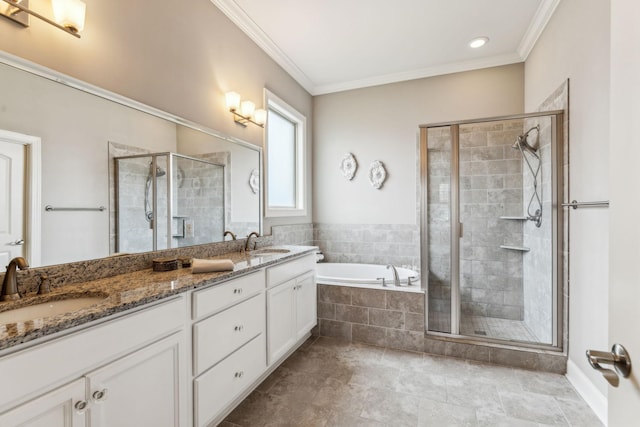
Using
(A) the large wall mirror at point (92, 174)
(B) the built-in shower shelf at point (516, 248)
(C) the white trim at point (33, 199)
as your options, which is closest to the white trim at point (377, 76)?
(A) the large wall mirror at point (92, 174)


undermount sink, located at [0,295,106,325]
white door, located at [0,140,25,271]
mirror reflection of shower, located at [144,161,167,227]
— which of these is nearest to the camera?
undermount sink, located at [0,295,106,325]

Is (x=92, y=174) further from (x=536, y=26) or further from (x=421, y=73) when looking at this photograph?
(x=536, y=26)

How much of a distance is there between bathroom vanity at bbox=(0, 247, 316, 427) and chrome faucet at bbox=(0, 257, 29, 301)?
0.63ft

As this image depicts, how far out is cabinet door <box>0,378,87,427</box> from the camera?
79 cm

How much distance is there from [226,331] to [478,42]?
3.45m

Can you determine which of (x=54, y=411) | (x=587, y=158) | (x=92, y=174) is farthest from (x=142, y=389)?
(x=587, y=158)

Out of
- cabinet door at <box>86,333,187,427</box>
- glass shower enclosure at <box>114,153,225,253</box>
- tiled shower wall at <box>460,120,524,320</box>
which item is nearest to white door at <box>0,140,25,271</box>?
glass shower enclosure at <box>114,153,225,253</box>

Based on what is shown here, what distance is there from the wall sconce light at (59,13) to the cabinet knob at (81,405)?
4.95ft

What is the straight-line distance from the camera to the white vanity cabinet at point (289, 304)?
205 cm

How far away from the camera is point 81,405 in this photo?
93 centimetres

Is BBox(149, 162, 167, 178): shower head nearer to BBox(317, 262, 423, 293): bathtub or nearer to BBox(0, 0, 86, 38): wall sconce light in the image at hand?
BBox(0, 0, 86, 38): wall sconce light

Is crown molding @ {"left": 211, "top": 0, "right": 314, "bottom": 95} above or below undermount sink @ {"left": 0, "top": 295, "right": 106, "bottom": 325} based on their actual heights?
above

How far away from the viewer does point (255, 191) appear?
2.79 metres

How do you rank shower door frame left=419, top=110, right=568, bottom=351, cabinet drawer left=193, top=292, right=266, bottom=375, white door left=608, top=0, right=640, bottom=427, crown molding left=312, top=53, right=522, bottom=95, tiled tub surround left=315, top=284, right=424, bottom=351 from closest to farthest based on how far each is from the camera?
white door left=608, top=0, right=640, bottom=427 → cabinet drawer left=193, top=292, right=266, bottom=375 → shower door frame left=419, top=110, right=568, bottom=351 → tiled tub surround left=315, top=284, right=424, bottom=351 → crown molding left=312, top=53, right=522, bottom=95
